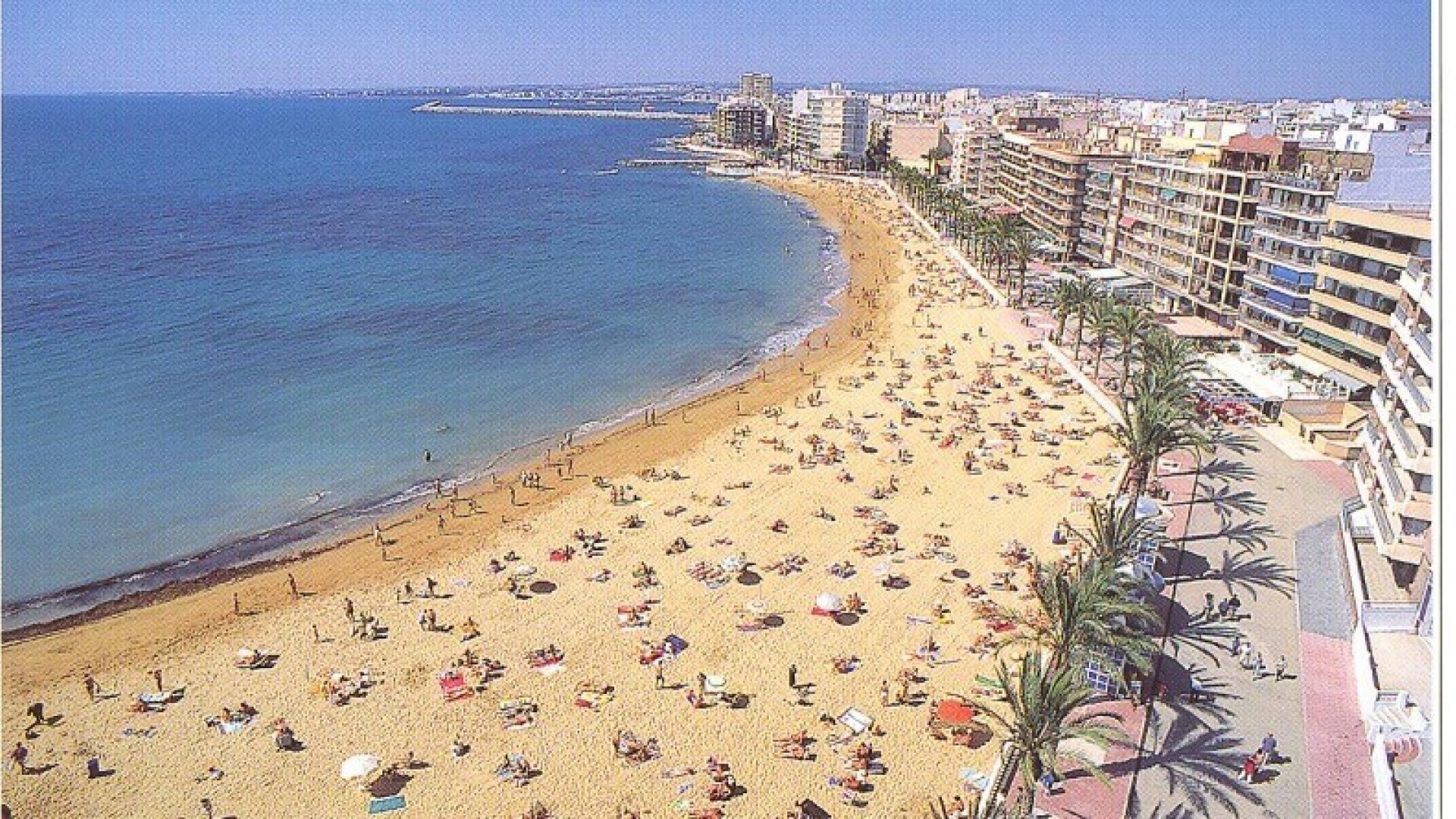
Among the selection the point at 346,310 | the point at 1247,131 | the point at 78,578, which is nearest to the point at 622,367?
the point at 346,310

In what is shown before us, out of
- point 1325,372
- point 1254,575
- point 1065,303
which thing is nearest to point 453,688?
point 1254,575

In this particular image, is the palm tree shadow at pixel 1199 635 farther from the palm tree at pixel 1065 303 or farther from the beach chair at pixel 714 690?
the palm tree at pixel 1065 303

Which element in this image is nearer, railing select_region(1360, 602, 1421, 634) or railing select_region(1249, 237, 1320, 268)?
railing select_region(1360, 602, 1421, 634)

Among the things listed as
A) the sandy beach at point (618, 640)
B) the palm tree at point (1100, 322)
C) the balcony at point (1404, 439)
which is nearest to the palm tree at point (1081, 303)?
the palm tree at point (1100, 322)

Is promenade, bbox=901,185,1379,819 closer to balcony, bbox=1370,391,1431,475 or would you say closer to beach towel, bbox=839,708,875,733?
balcony, bbox=1370,391,1431,475

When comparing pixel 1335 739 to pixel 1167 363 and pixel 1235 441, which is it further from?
pixel 1235 441

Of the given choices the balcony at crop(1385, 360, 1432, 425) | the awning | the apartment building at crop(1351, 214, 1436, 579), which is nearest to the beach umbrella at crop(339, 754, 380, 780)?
the apartment building at crop(1351, 214, 1436, 579)
